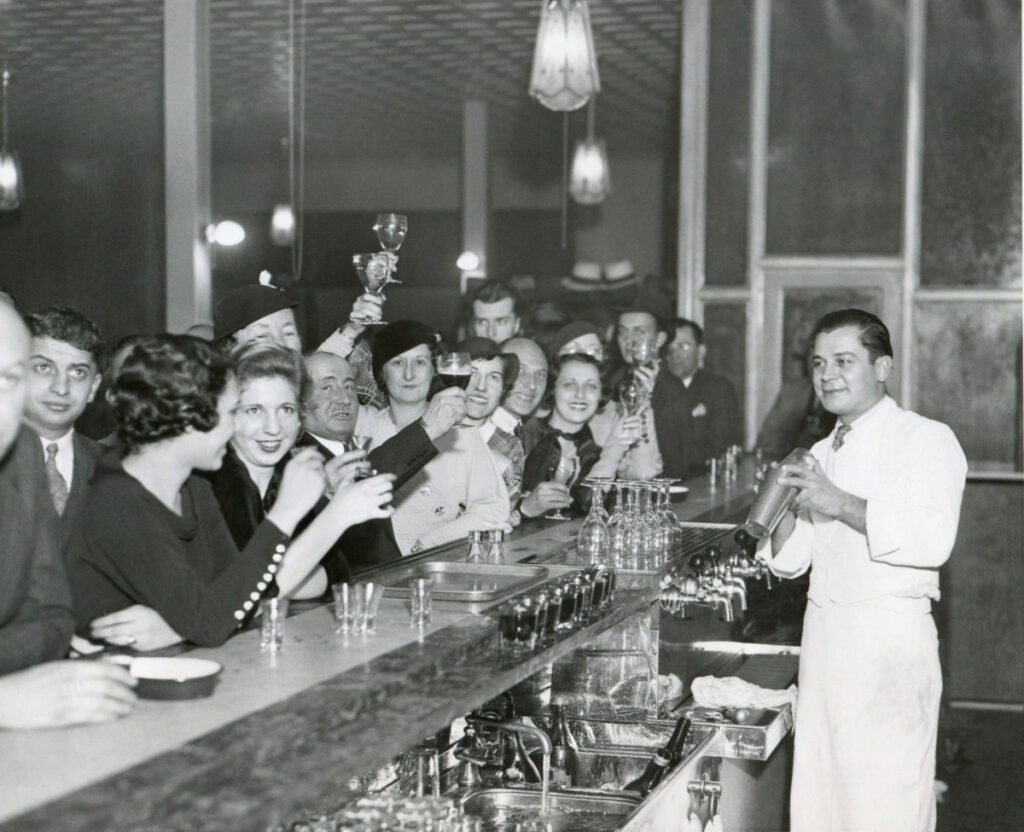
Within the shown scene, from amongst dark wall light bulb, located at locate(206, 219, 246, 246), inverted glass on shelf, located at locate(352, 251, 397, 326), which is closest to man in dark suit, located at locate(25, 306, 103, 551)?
inverted glass on shelf, located at locate(352, 251, 397, 326)

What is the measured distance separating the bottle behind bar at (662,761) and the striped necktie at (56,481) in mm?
1531

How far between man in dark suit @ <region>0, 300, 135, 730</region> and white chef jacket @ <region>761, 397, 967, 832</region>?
7.11 ft

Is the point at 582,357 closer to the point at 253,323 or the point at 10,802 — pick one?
the point at 253,323

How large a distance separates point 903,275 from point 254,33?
5.31 m

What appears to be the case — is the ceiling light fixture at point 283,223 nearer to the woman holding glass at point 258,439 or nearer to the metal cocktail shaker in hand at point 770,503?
the metal cocktail shaker in hand at point 770,503

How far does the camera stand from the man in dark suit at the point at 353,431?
3.51 m

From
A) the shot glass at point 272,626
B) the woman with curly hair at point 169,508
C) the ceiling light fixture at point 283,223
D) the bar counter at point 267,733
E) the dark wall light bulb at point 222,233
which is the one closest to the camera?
the bar counter at point 267,733

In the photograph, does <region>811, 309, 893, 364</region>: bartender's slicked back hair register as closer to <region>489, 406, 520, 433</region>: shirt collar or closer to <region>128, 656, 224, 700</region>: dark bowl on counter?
<region>489, 406, 520, 433</region>: shirt collar

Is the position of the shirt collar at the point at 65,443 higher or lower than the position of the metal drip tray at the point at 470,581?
higher

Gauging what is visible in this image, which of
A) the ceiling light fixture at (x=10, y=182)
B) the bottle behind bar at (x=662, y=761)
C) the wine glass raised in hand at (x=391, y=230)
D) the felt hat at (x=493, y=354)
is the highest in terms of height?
the ceiling light fixture at (x=10, y=182)

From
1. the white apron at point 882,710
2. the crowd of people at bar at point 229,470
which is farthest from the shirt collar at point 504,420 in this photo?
the white apron at point 882,710

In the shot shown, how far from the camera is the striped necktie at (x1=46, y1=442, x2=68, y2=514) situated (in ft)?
11.4

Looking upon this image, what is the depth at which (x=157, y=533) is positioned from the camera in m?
2.16

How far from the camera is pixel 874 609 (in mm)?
3639
